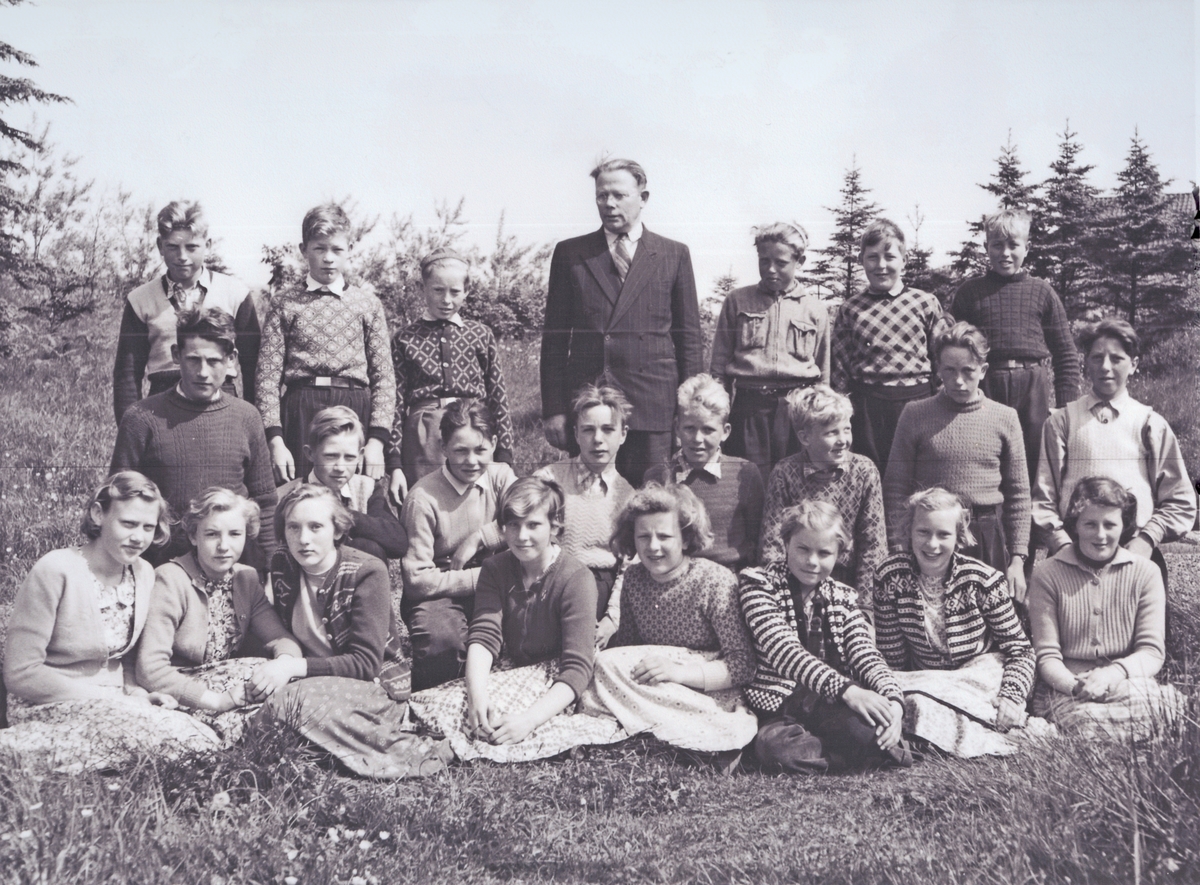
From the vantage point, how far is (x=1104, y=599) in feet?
12.3

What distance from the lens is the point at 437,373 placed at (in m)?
4.42

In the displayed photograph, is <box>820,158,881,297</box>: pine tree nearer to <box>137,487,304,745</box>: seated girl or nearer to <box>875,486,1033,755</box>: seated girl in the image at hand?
<box>875,486,1033,755</box>: seated girl

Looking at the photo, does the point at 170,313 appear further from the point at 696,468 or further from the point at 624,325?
the point at 696,468

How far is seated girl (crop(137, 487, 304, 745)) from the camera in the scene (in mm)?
3496

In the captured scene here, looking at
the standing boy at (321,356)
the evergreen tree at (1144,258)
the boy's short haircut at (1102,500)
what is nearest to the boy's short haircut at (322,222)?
the standing boy at (321,356)

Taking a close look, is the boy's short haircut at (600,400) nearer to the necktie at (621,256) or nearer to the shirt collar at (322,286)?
the necktie at (621,256)

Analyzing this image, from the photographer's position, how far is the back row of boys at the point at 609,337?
14.4 feet

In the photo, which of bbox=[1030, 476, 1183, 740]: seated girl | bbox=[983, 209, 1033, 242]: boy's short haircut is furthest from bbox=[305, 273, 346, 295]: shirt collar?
bbox=[1030, 476, 1183, 740]: seated girl

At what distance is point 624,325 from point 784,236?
742 mm

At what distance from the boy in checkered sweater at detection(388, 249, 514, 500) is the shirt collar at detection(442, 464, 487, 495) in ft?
0.79

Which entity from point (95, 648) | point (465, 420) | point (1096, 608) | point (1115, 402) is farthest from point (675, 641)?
point (1115, 402)

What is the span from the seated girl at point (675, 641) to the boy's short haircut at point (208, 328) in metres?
1.61

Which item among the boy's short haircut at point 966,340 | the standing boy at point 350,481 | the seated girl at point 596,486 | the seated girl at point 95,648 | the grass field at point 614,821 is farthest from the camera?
the boy's short haircut at point 966,340

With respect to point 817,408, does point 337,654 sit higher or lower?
lower
